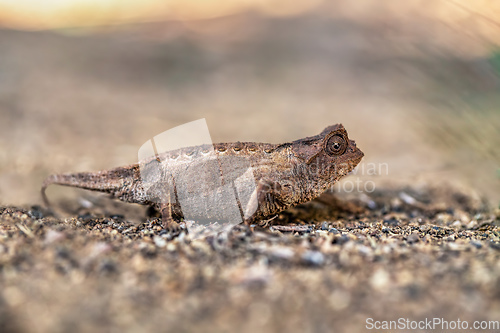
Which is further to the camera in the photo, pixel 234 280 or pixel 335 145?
pixel 335 145

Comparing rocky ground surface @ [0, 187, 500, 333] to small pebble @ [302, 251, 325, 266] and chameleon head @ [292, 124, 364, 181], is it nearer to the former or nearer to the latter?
small pebble @ [302, 251, 325, 266]

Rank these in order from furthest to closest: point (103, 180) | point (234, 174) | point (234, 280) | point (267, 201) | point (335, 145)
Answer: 1. point (103, 180)
2. point (335, 145)
3. point (234, 174)
4. point (267, 201)
5. point (234, 280)

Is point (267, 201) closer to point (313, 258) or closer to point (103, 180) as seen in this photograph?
point (313, 258)

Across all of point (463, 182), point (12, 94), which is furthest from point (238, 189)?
point (12, 94)

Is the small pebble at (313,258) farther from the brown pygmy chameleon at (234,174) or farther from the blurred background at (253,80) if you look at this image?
the blurred background at (253,80)

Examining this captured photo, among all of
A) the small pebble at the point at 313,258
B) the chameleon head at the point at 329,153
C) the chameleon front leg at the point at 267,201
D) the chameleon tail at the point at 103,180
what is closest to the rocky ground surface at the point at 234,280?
the small pebble at the point at 313,258

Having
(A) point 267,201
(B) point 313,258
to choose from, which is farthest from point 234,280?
(A) point 267,201

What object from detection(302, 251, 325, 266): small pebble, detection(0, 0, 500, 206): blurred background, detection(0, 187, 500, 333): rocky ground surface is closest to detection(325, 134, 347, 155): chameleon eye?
detection(0, 187, 500, 333): rocky ground surface

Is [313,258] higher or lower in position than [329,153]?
lower

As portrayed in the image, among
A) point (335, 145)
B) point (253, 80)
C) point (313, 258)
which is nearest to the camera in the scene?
point (313, 258)
